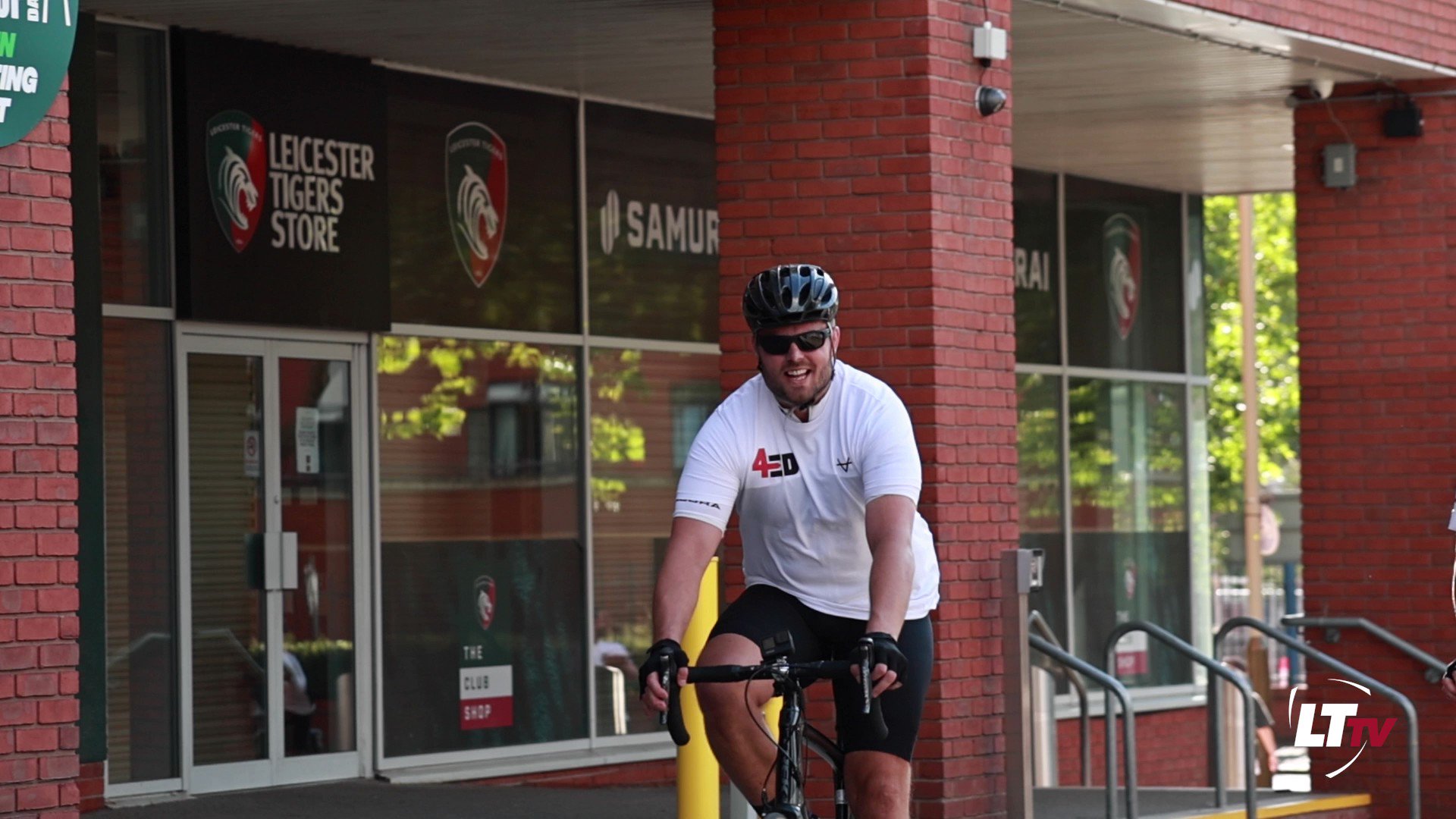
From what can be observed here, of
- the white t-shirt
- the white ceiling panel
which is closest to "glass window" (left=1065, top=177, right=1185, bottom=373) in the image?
the white ceiling panel

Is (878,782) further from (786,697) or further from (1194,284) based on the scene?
(1194,284)

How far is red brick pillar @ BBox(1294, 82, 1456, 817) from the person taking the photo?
13.1 metres

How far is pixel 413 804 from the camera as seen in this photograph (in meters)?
10.8

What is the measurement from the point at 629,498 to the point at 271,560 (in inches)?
109

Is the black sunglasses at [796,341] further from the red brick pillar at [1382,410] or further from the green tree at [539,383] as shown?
the red brick pillar at [1382,410]

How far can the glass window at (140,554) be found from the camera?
10.8 m

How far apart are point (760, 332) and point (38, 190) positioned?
249 centimetres

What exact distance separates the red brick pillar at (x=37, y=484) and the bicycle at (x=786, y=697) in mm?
2361

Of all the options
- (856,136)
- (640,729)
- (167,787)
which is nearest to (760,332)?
(856,136)

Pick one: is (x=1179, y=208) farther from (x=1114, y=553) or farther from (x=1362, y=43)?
(x=1362, y=43)

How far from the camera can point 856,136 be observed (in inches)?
394

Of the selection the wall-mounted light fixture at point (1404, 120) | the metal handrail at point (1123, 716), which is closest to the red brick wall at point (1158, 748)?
the wall-mounted light fixture at point (1404, 120)

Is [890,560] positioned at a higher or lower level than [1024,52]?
lower

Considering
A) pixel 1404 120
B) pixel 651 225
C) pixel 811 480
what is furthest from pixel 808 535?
pixel 1404 120
